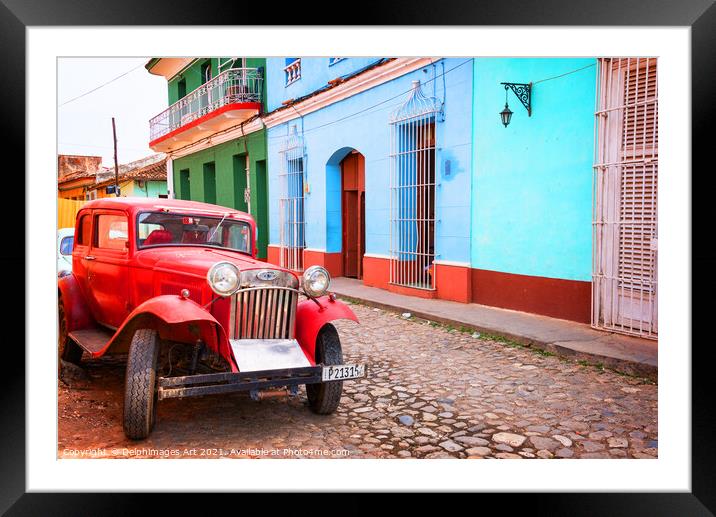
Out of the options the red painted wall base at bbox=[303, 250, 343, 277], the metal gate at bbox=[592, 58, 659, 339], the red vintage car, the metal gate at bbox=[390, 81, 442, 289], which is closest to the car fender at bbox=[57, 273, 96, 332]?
the red vintage car

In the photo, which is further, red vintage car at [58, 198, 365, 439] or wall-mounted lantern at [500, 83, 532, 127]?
wall-mounted lantern at [500, 83, 532, 127]

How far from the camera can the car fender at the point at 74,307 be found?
4.53 meters

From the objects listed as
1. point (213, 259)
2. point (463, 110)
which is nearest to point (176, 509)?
point (213, 259)

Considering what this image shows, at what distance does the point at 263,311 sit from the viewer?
345cm

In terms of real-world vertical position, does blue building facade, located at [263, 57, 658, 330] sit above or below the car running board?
above

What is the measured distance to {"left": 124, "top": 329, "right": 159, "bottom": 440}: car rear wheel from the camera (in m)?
3.10

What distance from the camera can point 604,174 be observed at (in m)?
5.27

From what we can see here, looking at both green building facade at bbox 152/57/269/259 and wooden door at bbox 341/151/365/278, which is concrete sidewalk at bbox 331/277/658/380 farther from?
green building facade at bbox 152/57/269/259

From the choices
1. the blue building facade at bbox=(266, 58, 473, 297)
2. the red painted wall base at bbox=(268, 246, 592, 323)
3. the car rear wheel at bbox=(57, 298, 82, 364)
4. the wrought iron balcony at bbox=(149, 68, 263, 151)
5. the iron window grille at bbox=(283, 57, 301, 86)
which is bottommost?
the car rear wheel at bbox=(57, 298, 82, 364)

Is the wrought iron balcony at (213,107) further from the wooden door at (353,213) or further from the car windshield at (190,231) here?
the car windshield at (190,231)

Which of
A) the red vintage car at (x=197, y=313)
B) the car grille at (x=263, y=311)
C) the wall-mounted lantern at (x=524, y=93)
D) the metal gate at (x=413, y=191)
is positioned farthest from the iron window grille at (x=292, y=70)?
the car grille at (x=263, y=311)

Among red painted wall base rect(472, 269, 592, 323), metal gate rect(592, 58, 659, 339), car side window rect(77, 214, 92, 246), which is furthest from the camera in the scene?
red painted wall base rect(472, 269, 592, 323)

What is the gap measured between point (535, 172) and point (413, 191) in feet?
7.82
